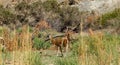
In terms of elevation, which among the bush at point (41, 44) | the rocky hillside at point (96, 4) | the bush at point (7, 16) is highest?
the bush at point (41, 44)

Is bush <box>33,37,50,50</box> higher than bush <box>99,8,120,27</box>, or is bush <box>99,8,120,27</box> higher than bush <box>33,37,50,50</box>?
bush <box>33,37,50,50</box>

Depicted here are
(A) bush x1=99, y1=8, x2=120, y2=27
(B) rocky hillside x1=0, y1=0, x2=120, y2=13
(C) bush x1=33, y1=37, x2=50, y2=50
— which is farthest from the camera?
(B) rocky hillside x1=0, y1=0, x2=120, y2=13

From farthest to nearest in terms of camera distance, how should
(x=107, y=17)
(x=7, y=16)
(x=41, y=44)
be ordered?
1. (x=7, y=16)
2. (x=107, y=17)
3. (x=41, y=44)

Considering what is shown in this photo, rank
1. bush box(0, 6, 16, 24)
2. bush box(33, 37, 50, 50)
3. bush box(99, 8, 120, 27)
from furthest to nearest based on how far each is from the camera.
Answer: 1. bush box(0, 6, 16, 24)
2. bush box(99, 8, 120, 27)
3. bush box(33, 37, 50, 50)

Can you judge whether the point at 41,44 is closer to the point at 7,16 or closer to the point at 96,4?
the point at 96,4

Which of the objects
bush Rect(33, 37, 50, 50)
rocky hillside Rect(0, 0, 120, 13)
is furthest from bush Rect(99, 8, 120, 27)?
bush Rect(33, 37, 50, 50)

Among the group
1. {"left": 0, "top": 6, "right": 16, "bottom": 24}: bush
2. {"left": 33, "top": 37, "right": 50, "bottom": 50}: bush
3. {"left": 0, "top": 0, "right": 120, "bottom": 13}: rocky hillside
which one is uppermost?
{"left": 33, "top": 37, "right": 50, "bottom": 50}: bush

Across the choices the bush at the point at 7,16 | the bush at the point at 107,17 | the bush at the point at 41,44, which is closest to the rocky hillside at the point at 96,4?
the bush at the point at 107,17

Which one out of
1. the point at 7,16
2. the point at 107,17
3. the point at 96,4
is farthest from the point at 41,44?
the point at 7,16

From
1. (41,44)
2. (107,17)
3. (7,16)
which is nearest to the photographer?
(41,44)

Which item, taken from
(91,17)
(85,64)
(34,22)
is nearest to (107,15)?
(91,17)

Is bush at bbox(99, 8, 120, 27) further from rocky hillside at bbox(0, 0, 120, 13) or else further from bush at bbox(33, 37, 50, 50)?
bush at bbox(33, 37, 50, 50)

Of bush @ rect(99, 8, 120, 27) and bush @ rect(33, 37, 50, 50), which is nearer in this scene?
bush @ rect(33, 37, 50, 50)

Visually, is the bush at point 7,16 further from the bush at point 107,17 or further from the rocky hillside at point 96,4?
the bush at point 107,17
